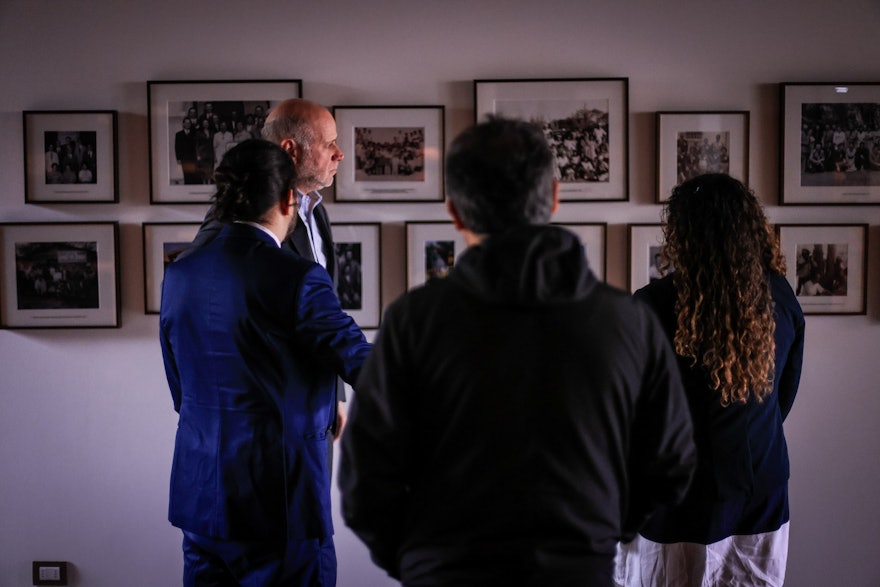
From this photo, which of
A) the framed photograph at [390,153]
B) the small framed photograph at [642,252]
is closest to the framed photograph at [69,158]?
the framed photograph at [390,153]

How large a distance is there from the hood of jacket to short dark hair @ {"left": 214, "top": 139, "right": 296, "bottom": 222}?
0.85 m

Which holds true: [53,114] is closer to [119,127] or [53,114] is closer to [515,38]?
[119,127]

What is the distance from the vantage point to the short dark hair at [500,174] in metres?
1.17

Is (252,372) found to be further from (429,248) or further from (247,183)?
(429,248)

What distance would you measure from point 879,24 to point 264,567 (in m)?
3.16

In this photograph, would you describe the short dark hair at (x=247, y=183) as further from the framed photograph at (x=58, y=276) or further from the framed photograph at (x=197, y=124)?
the framed photograph at (x=58, y=276)

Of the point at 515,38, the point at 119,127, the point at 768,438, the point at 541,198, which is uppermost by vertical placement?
the point at 515,38

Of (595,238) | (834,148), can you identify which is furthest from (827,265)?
(595,238)

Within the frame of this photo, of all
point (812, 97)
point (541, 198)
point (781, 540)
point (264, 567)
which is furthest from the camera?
point (812, 97)

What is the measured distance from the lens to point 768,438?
190 centimetres

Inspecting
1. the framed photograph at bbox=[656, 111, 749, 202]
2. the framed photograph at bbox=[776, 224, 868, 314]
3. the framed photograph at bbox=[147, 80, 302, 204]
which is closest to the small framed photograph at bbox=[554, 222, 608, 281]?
the framed photograph at bbox=[656, 111, 749, 202]

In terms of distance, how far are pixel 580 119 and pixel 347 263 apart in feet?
3.76

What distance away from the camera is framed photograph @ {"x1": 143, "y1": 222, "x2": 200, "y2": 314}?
3104mm

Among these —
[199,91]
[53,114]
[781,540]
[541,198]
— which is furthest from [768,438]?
[53,114]
